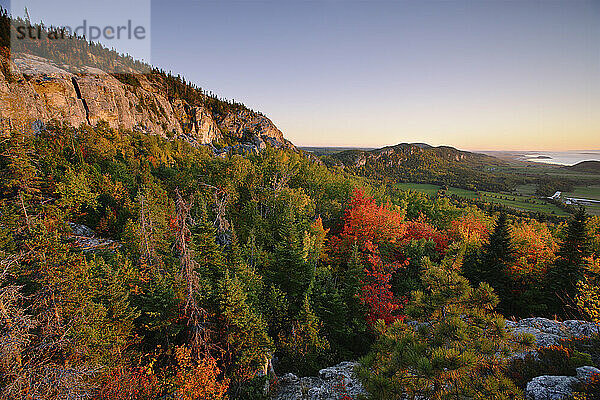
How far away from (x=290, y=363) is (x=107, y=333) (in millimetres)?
12374

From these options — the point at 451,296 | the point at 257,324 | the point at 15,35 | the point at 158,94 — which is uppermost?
the point at 15,35

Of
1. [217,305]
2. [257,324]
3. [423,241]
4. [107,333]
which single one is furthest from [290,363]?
[423,241]

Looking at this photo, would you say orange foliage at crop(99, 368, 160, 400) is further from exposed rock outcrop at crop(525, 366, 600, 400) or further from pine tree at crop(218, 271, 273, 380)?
exposed rock outcrop at crop(525, 366, 600, 400)

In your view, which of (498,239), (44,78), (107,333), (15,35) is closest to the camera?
(107,333)

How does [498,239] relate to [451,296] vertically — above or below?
below

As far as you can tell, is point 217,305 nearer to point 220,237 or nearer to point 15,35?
point 220,237

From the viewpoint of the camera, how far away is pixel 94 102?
178 feet

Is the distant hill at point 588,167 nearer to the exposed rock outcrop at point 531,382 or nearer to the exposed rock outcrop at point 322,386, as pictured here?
the exposed rock outcrop at point 531,382

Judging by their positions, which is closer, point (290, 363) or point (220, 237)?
point (290, 363)

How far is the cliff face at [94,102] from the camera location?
A: 37.8 meters

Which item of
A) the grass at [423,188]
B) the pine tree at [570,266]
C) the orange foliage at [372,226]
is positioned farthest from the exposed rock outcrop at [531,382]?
the grass at [423,188]

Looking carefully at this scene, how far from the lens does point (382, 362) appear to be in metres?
7.58

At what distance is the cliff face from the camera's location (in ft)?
124

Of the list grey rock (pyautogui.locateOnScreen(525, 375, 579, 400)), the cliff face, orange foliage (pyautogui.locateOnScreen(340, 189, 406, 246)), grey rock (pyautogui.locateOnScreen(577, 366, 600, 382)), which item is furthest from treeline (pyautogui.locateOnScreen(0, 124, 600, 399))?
the cliff face
